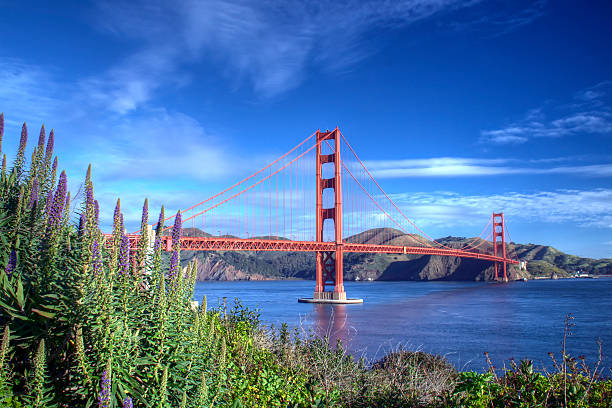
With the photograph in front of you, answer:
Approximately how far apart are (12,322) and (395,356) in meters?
10.6

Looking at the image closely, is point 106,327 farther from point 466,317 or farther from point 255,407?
point 466,317

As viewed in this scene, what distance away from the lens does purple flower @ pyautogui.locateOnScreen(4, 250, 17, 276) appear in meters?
5.02

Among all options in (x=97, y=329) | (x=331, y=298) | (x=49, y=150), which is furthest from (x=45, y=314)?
(x=331, y=298)

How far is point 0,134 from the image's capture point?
7.19 meters

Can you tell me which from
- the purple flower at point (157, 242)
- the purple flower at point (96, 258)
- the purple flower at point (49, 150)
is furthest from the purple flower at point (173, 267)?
the purple flower at point (49, 150)

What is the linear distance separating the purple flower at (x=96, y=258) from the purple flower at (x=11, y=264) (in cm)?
165

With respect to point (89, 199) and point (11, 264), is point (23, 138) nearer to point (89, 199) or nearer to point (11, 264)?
point (11, 264)

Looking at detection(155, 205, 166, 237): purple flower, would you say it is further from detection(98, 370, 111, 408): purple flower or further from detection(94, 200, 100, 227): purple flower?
detection(98, 370, 111, 408): purple flower

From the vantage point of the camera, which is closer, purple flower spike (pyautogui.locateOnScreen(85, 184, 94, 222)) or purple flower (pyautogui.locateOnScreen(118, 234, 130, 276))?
purple flower spike (pyautogui.locateOnScreen(85, 184, 94, 222))

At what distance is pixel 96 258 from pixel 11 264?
1.74 meters

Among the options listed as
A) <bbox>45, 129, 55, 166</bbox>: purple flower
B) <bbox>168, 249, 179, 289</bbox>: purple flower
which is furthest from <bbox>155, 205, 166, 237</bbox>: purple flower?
<bbox>45, 129, 55, 166</bbox>: purple flower

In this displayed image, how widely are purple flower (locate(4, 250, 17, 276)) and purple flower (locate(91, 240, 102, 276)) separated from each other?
5.42 feet

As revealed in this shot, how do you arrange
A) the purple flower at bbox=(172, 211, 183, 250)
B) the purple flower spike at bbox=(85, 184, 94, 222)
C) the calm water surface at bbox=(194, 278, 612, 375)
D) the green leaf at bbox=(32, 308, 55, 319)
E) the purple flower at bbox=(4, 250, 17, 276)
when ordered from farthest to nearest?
the calm water surface at bbox=(194, 278, 612, 375)
the purple flower at bbox=(4, 250, 17, 276)
the purple flower at bbox=(172, 211, 183, 250)
the purple flower spike at bbox=(85, 184, 94, 222)
the green leaf at bbox=(32, 308, 55, 319)

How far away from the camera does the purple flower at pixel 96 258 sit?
404 centimetres
